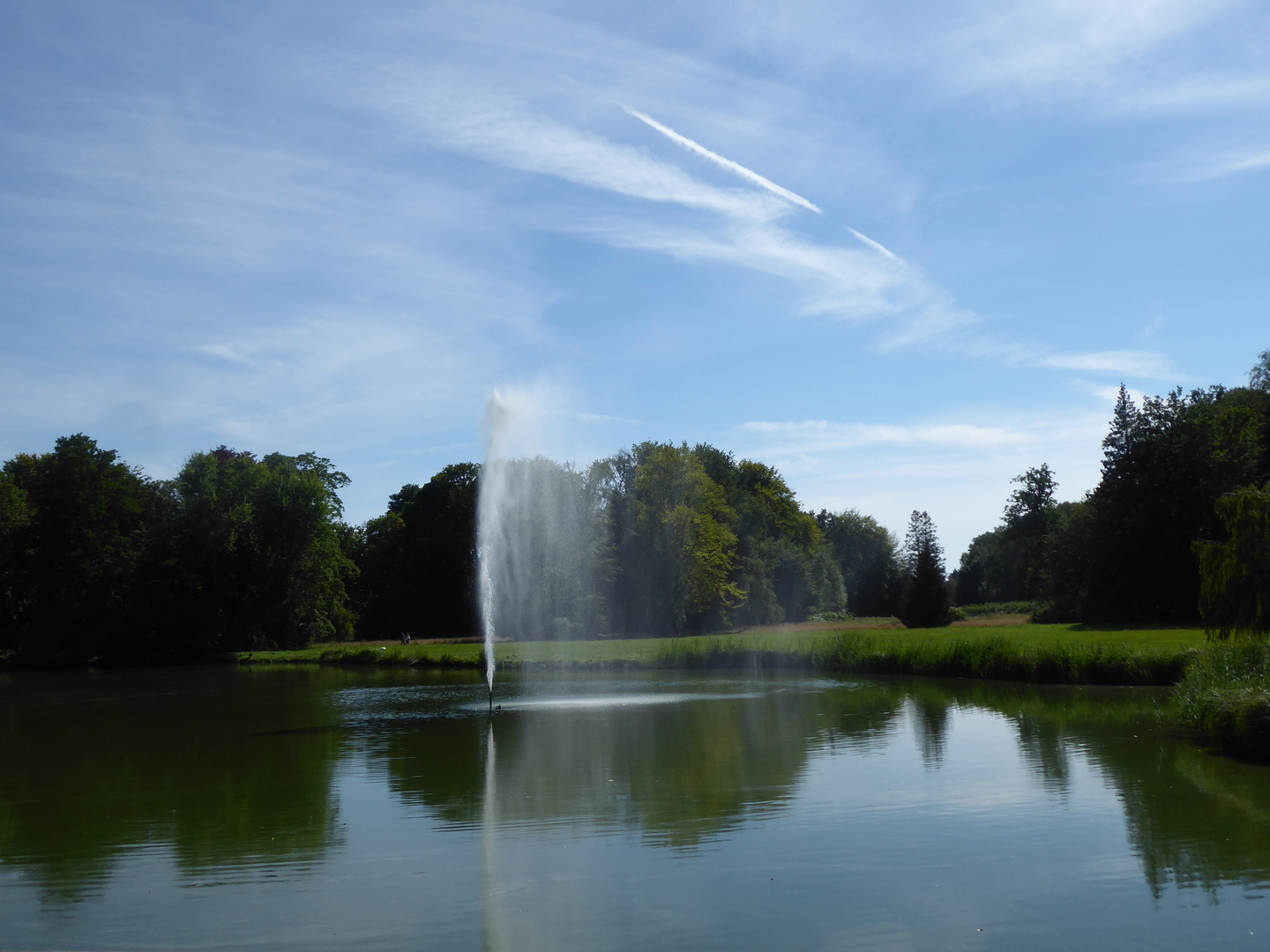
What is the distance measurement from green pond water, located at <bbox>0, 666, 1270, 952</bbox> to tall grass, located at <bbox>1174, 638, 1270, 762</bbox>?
0.54 metres

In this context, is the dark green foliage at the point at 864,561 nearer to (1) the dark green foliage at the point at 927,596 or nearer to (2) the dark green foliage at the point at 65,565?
(1) the dark green foliage at the point at 927,596

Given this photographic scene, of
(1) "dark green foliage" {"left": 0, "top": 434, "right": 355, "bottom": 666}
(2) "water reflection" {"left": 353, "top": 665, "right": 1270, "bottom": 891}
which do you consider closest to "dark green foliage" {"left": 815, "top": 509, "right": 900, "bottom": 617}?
(1) "dark green foliage" {"left": 0, "top": 434, "right": 355, "bottom": 666}

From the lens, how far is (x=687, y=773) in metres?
14.3

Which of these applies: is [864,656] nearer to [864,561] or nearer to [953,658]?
[953,658]

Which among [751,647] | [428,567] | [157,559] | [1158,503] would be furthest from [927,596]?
[157,559]

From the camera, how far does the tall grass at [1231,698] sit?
14016 mm

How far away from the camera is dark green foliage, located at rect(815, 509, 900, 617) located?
7819cm

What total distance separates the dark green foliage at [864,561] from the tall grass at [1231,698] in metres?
59.7

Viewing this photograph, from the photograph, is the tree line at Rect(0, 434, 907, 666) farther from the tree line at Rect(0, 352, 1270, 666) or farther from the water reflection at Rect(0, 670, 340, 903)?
the water reflection at Rect(0, 670, 340, 903)

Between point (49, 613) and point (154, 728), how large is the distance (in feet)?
114

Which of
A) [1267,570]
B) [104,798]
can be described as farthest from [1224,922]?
[104,798]

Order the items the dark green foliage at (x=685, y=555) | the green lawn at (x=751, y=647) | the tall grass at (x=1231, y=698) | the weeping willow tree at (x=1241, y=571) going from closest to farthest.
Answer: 1. the tall grass at (x=1231, y=698)
2. the weeping willow tree at (x=1241, y=571)
3. the green lawn at (x=751, y=647)
4. the dark green foliage at (x=685, y=555)

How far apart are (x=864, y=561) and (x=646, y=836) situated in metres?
83.4

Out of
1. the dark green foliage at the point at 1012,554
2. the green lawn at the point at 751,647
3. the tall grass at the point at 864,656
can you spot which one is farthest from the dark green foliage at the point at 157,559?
the dark green foliage at the point at 1012,554
